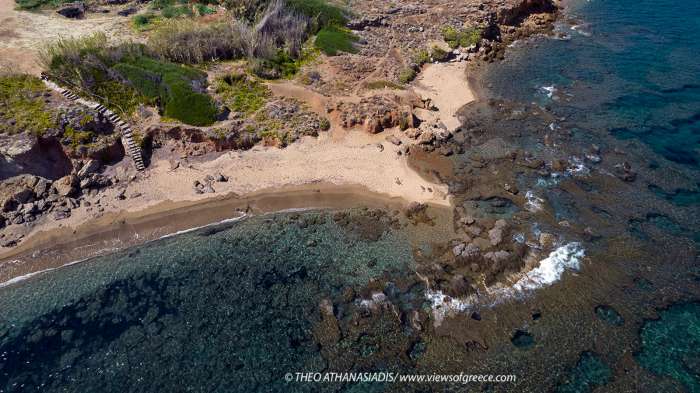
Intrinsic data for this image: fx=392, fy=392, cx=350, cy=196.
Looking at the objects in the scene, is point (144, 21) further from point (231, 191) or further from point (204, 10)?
point (231, 191)

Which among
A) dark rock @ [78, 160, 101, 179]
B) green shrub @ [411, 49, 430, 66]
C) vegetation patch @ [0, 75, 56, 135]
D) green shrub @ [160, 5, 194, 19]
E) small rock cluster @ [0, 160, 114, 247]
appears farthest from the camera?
green shrub @ [160, 5, 194, 19]

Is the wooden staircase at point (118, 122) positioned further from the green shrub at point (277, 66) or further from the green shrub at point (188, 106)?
the green shrub at point (277, 66)

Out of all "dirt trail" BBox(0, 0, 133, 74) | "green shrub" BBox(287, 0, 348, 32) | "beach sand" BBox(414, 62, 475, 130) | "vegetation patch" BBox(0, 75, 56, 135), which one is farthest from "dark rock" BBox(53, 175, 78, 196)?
"green shrub" BBox(287, 0, 348, 32)

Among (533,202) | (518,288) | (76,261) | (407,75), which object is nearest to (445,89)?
(407,75)

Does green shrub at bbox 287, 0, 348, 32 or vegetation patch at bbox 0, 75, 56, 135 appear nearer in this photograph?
vegetation patch at bbox 0, 75, 56, 135

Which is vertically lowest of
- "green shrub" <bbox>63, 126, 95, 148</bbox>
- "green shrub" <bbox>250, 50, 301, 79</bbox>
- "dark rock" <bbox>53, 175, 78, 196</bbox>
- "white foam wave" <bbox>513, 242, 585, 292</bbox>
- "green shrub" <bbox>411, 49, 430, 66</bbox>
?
"white foam wave" <bbox>513, 242, 585, 292</bbox>

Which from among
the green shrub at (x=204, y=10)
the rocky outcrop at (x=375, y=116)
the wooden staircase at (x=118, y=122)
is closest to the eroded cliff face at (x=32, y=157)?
the wooden staircase at (x=118, y=122)

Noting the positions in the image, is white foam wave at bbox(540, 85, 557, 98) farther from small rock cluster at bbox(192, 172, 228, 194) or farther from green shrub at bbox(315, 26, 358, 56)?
small rock cluster at bbox(192, 172, 228, 194)

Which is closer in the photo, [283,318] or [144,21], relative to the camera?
[283,318]
